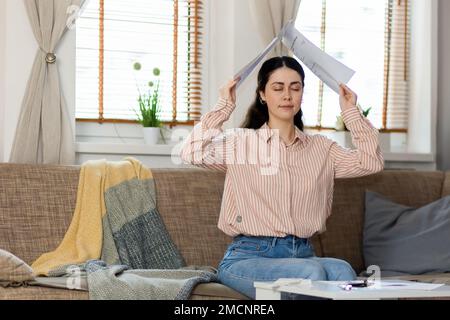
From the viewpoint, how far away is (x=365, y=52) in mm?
4746

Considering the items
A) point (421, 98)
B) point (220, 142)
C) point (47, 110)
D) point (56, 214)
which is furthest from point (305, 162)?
point (421, 98)

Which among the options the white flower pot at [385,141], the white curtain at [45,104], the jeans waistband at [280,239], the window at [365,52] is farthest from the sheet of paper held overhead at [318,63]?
the white flower pot at [385,141]

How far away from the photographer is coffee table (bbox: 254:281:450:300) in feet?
7.26

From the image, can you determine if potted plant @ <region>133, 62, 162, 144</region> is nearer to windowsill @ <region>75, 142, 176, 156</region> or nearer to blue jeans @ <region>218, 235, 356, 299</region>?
windowsill @ <region>75, 142, 176, 156</region>

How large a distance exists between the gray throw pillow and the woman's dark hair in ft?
2.41

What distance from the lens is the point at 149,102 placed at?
4094mm

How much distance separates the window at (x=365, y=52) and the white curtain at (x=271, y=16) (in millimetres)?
338

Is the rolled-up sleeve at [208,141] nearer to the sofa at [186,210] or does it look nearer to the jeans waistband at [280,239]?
the jeans waistband at [280,239]

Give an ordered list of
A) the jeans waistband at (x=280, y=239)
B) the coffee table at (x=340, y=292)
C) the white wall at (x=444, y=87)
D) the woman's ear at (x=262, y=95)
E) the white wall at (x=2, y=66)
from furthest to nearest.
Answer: the white wall at (x=444, y=87), the white wall at (x=2, y=66), the woman's ear at (x=262, y=95), the jeans waistband at (x=280, y=239), the coffee table at (x=340, y=292)

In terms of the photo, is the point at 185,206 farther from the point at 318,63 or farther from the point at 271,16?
the point at 271,16

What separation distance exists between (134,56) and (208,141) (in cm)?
120

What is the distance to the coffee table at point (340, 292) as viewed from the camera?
2213 millimetres

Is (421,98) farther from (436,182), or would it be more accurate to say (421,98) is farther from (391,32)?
(436,182)
